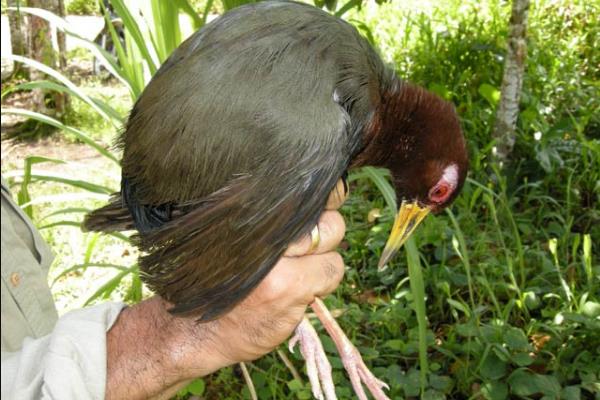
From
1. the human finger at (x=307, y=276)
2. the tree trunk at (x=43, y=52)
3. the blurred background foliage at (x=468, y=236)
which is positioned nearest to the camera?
the human finger at (x=307, y=276)

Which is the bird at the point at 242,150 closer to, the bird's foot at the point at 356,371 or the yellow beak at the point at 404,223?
the bird's foot at the point at 356,371

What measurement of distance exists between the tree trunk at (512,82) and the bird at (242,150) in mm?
1763

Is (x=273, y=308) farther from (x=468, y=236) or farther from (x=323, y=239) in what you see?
(x=468, y=236)

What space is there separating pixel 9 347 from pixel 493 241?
7.43ft

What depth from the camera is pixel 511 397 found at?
249cm

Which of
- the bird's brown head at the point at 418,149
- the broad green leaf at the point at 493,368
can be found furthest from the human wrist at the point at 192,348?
the broad green leaf at the point at 493,368

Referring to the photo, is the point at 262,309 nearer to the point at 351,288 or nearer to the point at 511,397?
the point at 511,397

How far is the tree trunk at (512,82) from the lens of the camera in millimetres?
3482

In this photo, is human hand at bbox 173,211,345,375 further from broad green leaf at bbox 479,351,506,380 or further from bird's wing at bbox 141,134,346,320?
broad green leaf at bbox 479,351,506,380

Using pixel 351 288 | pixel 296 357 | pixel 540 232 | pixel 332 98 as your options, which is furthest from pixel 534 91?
pixel 332 98

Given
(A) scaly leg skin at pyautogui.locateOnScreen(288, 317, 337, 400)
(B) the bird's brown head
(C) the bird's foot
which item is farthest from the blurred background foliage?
(A) scaly leg skin at pyautogui.locateOnScreen(288, 317, 337, 400)

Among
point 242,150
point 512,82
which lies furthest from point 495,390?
point 512,82

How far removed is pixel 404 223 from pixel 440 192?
18 cm

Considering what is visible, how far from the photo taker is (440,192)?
7.73 feet
